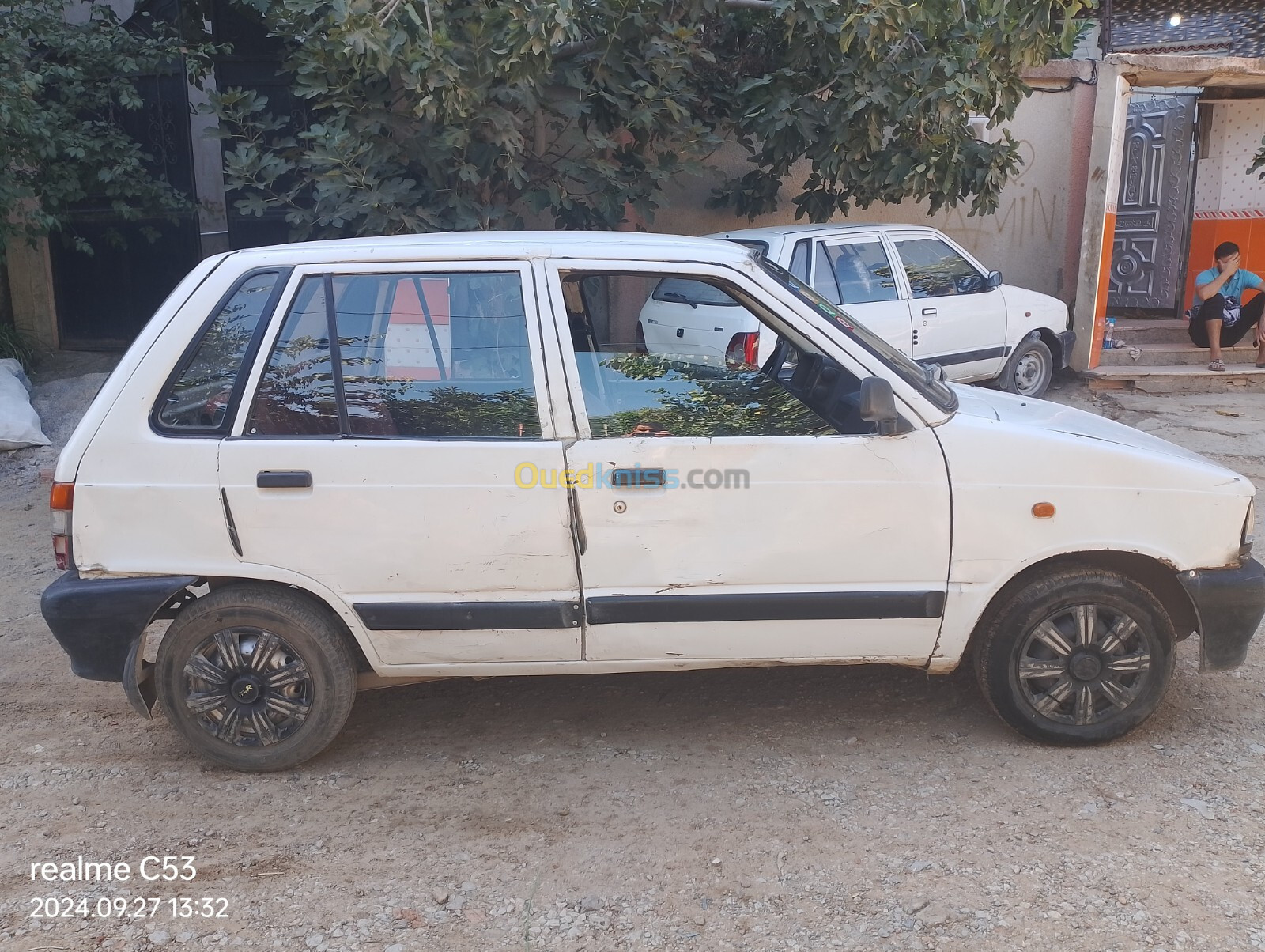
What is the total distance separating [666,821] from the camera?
3.39 m

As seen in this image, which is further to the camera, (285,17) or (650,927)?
(285,17)

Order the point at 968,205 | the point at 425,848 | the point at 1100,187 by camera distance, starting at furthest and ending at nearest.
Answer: the point at 968,205 < the point at 1100,187 < the point at 425,848

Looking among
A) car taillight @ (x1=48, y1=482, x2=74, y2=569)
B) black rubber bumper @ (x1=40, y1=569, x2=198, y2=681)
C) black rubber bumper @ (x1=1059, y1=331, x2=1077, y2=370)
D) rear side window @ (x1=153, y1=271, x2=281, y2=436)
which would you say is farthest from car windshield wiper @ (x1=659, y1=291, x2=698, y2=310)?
black rubber bumper @ (x1=1059, y1=331, x2=1077, y2=370)

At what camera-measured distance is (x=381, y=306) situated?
140 inches

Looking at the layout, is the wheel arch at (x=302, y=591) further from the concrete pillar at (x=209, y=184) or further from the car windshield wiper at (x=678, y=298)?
the concrete pillar at (x=209, y=184)

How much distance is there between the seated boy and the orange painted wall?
109 cm

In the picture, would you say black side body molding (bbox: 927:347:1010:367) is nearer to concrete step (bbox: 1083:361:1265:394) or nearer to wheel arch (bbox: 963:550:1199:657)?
concrete step (bbox: 1083:361:1265:394)

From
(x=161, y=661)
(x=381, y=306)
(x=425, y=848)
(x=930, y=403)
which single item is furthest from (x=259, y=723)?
(x=930, y=403)

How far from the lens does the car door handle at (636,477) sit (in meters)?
3.45

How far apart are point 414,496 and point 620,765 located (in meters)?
1.17

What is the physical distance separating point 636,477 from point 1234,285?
897 centimetres

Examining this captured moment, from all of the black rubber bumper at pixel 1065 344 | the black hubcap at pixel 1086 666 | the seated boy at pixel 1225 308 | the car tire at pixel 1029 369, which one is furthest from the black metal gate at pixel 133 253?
the seated boy at pixel 1225 308

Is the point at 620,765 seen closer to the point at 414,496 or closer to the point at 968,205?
the point at 414,496

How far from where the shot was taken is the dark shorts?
1027 centimetres
